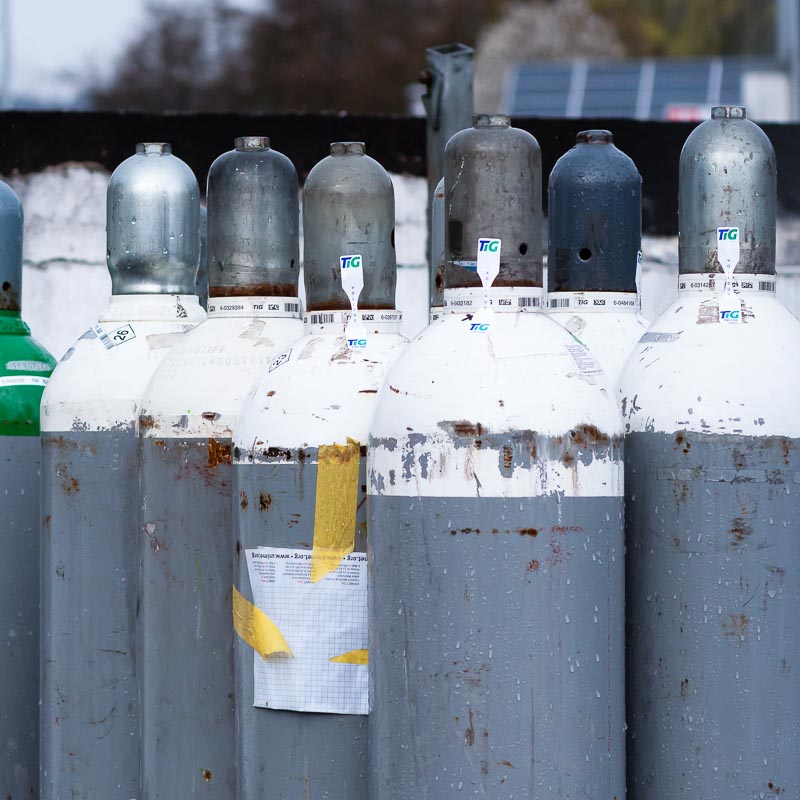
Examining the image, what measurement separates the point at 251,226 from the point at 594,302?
71 cm

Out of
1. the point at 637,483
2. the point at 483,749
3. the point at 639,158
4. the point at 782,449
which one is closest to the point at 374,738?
the point at 483,749

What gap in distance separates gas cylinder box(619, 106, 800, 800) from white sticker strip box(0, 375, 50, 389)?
1.52 metres

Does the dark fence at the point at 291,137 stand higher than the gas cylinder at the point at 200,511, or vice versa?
A: the dark fence at the point at 291,137

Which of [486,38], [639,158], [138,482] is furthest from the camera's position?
[486,38]

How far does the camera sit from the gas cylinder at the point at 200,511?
2.95 metres

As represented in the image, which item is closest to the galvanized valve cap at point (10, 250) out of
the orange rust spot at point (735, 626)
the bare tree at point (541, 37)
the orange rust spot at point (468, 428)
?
the orange rust spot at point (468, 428)

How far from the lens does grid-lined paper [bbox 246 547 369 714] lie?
8.89 ft

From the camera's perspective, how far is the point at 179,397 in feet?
9.66

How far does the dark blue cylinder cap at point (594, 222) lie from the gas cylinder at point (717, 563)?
1.90 feet

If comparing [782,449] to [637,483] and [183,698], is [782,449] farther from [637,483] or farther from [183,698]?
[183,698]

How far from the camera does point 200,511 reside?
9.71 ft

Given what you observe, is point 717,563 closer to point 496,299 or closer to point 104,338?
point 496,299

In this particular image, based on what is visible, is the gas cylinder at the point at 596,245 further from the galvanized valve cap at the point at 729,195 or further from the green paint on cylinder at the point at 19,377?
the green paint on cylinder at the point at 19,377

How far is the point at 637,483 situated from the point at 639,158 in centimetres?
339
